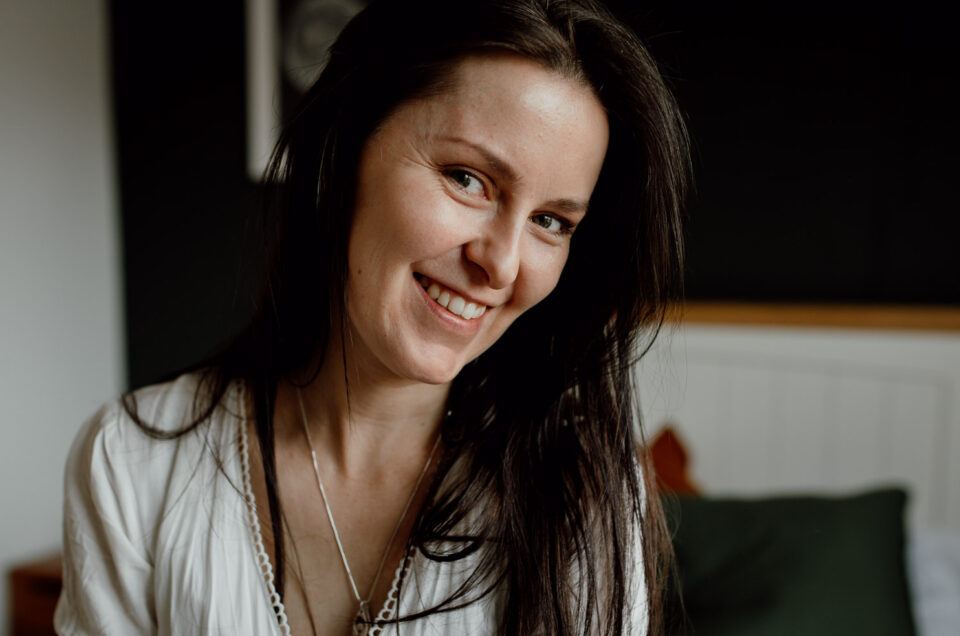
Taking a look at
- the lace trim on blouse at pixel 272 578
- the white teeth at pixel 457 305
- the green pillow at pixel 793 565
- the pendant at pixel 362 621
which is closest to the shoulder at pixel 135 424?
the lace trim on blouse at pixel 272 578

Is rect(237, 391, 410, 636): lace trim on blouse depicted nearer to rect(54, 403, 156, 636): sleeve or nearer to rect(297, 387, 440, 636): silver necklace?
rect(297, 387, 440, 636): silver necklace

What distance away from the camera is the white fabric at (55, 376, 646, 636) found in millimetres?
1088

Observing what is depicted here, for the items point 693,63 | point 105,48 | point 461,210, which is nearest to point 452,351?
point 461,210

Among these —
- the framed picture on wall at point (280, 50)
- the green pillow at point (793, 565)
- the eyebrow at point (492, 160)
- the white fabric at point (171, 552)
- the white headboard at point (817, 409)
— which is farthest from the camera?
the framed picture on wall at point (280, 50)

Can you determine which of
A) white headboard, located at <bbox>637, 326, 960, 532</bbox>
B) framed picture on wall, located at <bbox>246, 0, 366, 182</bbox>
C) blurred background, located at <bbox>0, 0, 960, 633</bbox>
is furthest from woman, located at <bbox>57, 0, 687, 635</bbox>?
framed picture on wall, located at <bbox>246, 0, 366, 182</bbox>

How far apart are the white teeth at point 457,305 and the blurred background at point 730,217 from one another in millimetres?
932

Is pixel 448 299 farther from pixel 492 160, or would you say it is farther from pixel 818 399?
pixel 818 399

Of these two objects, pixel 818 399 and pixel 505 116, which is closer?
pixel 505 116

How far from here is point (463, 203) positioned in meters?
0.98

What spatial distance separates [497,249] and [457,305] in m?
0.08

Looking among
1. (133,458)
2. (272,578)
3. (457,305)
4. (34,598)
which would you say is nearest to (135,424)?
(133,458)

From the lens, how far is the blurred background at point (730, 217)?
214 centimetres

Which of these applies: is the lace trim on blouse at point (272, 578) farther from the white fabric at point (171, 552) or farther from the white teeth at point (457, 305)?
the white teeth at point (457, 305)

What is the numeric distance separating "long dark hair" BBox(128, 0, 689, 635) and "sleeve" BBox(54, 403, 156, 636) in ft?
0.21
